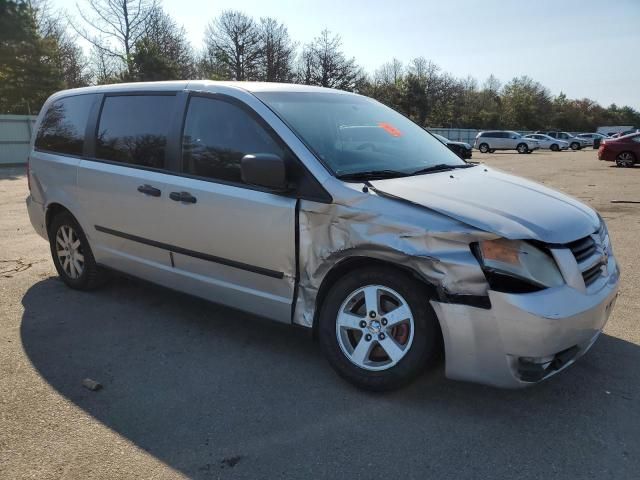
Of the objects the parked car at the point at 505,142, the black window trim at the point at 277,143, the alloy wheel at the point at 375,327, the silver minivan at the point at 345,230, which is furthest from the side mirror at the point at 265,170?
the parked car at the point at 505,142

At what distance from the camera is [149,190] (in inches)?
156

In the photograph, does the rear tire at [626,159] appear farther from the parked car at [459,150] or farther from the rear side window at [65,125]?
the rear side window at [65,125]

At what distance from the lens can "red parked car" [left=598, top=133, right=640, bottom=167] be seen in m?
21.7

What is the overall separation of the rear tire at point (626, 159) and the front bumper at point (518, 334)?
73.7ft

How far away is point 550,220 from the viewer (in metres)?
2.90

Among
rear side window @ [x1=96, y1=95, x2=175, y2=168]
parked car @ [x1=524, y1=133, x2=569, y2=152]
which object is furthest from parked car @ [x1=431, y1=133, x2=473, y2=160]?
parked car @ [x1=524, y1=133, x2=569, y2=152]

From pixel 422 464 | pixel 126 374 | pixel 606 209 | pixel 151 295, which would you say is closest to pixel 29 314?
pixel 151 295

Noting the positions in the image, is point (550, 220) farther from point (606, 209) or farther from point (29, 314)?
point (606, 209)

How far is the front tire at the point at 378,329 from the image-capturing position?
2.86m

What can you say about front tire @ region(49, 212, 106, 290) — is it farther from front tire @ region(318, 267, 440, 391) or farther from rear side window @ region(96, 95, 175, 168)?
front tire @ region(318, 267, 440, 391)

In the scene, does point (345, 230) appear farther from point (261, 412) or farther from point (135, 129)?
point (135, 129)

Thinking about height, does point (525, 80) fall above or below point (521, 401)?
above

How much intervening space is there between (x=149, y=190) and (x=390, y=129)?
1895 millimetres

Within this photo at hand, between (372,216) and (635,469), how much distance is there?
1.74 meters
